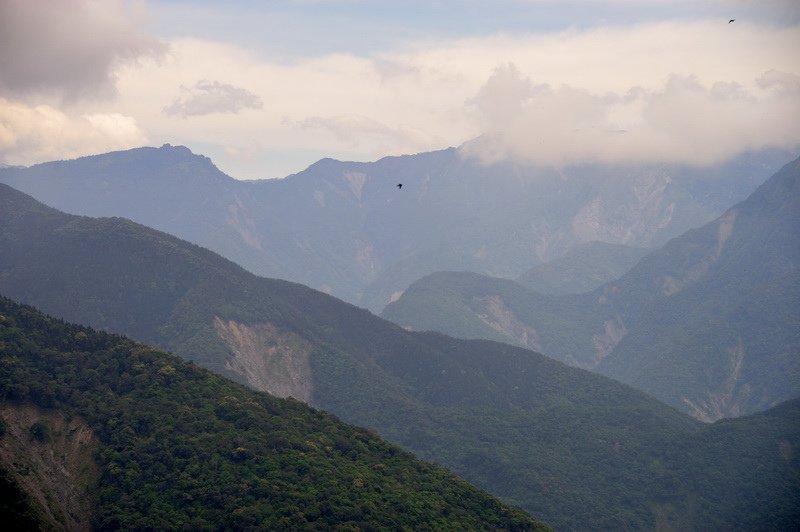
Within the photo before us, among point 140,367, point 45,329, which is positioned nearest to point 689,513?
point 140,367

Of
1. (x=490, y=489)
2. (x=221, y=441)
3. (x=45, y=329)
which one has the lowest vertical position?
(x=490, y=489)

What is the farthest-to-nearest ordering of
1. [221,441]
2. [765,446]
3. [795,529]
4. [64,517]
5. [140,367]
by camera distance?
[765,446], [795,529], [140,367], [221,441], [64,517]

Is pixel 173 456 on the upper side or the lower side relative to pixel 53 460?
upper

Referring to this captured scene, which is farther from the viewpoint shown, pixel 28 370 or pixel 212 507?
pixel 28 370

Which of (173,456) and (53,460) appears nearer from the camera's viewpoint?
(53,460)

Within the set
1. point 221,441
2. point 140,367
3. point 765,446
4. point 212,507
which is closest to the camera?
point 212,507

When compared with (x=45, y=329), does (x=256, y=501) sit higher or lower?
lower

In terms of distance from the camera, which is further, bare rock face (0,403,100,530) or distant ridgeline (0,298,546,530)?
distant ridgeline (0,298,546,530)

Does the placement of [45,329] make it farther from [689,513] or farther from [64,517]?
[689,513]
